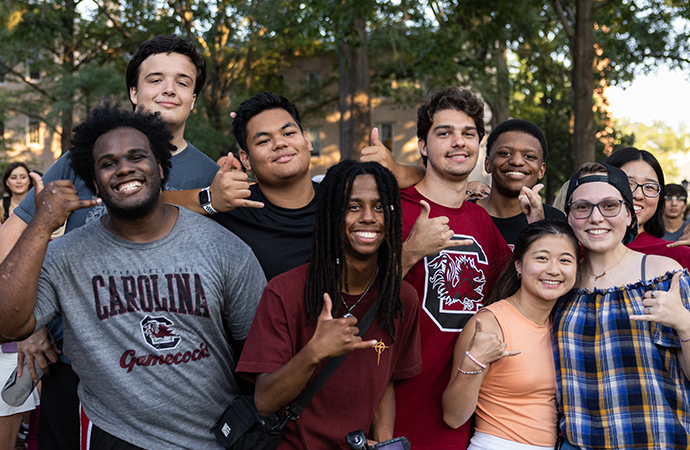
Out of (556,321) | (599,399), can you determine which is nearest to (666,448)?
(599,399)

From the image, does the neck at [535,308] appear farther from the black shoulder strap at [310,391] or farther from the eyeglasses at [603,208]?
the black shoulder strap at [310,391]

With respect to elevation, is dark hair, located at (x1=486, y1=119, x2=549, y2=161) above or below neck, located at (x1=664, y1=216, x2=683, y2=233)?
above

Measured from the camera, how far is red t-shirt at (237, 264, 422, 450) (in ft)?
8.31

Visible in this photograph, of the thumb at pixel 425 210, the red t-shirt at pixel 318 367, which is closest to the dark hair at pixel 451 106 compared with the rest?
the thumb at pixel 425 210

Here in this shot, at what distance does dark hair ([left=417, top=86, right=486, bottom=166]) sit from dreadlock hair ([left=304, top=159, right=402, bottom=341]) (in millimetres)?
905

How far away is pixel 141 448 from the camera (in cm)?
264

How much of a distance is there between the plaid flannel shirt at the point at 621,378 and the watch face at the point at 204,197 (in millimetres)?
2041

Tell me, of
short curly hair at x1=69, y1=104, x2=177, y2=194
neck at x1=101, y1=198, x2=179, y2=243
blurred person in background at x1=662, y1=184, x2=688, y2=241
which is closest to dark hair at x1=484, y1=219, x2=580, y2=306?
neck at x1=101, y1=198, x2=179, y2=243

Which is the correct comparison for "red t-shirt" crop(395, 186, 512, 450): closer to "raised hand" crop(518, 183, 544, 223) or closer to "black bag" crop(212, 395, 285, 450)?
"raised hand" crop(518, 183, 544, 223)

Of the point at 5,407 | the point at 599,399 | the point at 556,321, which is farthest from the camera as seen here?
the point at 5,407

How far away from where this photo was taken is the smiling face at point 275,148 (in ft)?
10.9

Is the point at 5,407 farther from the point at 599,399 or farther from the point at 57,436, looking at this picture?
the point at 599,399

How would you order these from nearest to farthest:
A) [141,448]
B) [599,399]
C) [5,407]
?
[141,448]
[599,399]
[5,407]

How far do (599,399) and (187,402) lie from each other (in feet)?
6.68
